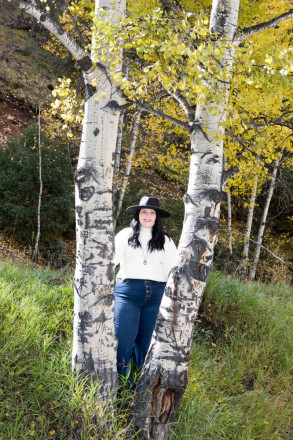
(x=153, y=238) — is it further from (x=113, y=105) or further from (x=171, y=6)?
(x=171, y=6)

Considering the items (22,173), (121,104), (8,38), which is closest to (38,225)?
(22,173)

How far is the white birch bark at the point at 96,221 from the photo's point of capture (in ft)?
8.75

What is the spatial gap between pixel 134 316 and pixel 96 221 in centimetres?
97

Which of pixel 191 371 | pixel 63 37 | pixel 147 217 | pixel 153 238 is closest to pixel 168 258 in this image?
pixel 153 238

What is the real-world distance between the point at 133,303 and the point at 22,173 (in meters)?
7.83

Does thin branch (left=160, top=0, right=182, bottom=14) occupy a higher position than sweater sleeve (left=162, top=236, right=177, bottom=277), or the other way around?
thin branch (left=160, top=0, right=182, bottom=14)

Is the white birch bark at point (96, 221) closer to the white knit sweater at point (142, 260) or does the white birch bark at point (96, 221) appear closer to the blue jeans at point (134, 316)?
the blue jeans at point (134, 316)

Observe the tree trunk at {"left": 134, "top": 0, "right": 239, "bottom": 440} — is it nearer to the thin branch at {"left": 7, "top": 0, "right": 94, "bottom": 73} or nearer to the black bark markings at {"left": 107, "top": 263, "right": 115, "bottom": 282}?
the black bark markings at {"left": 107, "top": 263, "right": 115, "bottom": 282}

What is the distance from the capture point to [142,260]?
324 centimetres

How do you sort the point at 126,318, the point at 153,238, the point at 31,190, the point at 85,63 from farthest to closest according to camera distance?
the point at 31,190 → the point at 153,238 → the point at 126,318 → the point at 85,63

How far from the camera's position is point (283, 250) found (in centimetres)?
1402

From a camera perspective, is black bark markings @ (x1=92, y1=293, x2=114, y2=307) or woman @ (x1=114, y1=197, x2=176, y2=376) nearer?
black bark markings @ (x1=92, y1=293, x2=114, y2=307)

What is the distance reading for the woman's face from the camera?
3.37 metres

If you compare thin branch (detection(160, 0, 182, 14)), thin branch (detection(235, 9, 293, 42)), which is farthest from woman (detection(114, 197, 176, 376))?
thin branch (detection(160, 0, 182, 14))
